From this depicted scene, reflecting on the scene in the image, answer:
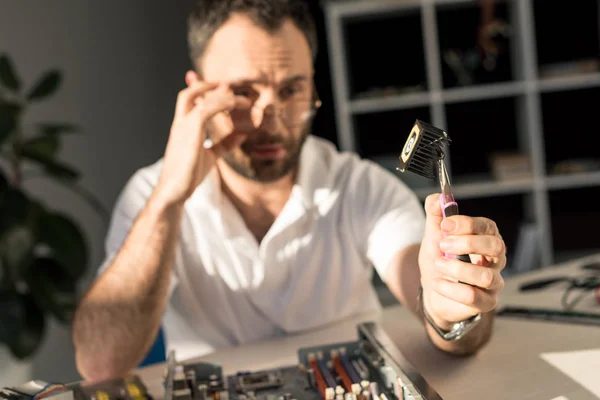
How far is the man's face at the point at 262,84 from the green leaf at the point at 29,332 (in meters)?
1.11

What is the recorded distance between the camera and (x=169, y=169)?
4.34 feet

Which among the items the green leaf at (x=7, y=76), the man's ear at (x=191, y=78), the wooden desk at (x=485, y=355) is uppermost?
the green leaf at (x=7, y=76)

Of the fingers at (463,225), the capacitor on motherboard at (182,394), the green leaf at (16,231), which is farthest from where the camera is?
the green leaf at (16,231)

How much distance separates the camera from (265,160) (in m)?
1.46

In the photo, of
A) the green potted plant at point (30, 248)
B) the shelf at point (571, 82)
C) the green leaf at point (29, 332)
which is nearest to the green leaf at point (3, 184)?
the green potted plant at point (30, 248)

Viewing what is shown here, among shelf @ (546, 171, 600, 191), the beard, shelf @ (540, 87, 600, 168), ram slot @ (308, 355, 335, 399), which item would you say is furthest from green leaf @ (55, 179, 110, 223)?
shelf @ (540, 87, 600, 168)

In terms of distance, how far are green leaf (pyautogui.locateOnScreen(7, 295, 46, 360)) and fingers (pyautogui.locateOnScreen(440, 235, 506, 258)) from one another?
1710 millimetres

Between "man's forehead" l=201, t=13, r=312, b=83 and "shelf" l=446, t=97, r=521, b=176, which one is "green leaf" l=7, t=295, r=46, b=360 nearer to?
"man's forehead" l=201, t=13, r=312, b=83

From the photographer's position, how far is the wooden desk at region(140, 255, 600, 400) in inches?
38.4

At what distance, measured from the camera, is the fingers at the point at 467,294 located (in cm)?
85

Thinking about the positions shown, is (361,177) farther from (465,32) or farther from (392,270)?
(465,32)

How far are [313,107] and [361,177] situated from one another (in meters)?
0.32

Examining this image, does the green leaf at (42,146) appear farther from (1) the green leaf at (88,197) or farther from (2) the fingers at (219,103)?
(2) the fingers at (219,103)

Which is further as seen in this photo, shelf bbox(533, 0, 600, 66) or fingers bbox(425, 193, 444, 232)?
shelf bbox(533, 0, 600, 66)
